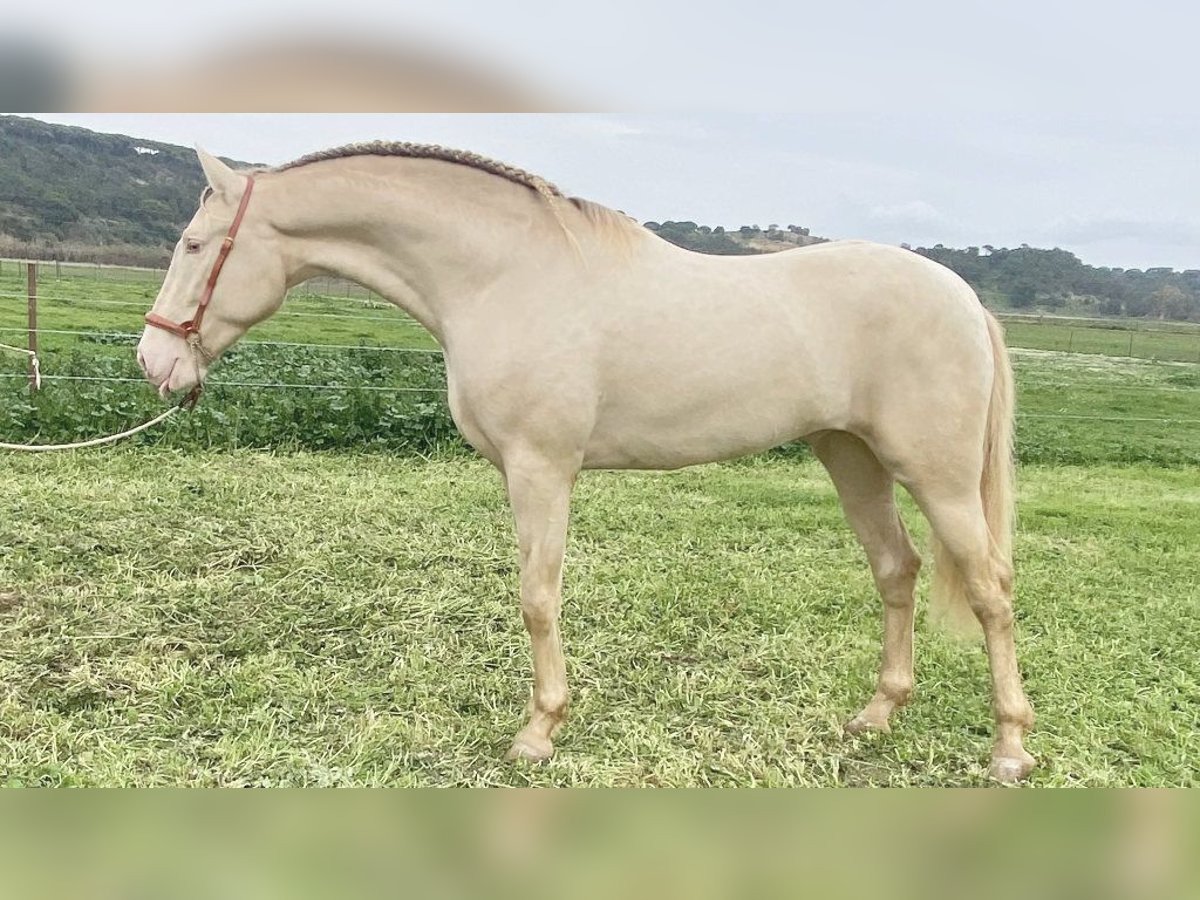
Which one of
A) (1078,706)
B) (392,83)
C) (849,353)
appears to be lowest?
(1078,706)

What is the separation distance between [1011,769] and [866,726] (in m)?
0.43

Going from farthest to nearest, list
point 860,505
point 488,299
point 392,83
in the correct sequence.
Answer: point 860,505 → point 488,299 → point 392,83

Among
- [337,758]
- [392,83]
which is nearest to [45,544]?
[337,758]

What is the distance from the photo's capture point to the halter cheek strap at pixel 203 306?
7.41 ft

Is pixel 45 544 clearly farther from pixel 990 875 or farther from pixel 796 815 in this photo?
pixel 990 875

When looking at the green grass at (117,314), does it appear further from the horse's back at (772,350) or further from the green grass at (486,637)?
the horse's back at (772,350)

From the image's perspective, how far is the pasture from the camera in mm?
2553

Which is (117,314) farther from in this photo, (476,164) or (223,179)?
(476,164)

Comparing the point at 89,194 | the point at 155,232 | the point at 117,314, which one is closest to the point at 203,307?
the point at 155,232

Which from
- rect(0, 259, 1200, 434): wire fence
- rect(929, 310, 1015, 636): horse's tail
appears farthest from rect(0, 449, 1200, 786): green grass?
rect(0, 259, 1200, 434): wire fence

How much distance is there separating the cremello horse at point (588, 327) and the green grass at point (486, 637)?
426 mm

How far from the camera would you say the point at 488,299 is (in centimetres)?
229

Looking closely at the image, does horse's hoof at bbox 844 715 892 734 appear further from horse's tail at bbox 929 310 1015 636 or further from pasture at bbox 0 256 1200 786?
horse's tail at bbox 929 310 1015 636

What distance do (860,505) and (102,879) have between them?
220 cm
